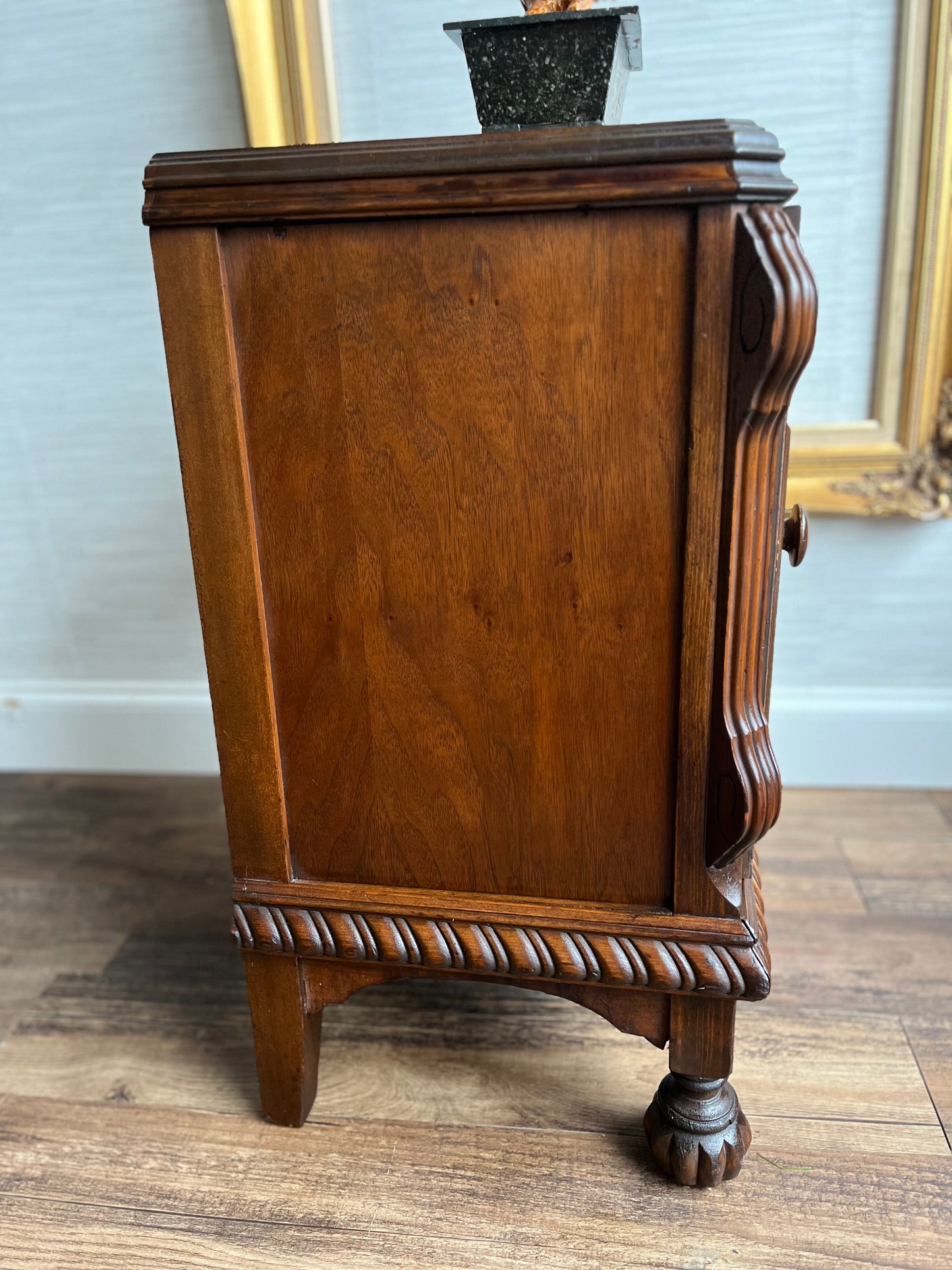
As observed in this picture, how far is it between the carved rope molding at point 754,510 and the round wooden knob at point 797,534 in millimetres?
15

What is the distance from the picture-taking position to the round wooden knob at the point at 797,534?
854mm

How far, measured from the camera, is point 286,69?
1335mm

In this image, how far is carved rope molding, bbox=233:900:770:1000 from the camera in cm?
82

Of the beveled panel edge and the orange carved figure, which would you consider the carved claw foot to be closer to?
the beveled panel edge

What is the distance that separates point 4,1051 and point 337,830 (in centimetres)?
54

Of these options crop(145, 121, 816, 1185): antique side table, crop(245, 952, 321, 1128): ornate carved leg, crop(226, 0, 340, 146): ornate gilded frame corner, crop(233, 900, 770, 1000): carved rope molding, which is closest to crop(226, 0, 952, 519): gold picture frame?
crop(226, 0, 340, 146): ornate gilded frame corner

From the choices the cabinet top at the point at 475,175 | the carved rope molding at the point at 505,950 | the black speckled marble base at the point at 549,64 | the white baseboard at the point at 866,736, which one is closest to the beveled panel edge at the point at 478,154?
the cabinet top at the point at 475,175

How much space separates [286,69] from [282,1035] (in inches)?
47.7

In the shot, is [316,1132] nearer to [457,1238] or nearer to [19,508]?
[457,1238]

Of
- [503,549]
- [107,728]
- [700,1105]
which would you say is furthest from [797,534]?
[107,728]

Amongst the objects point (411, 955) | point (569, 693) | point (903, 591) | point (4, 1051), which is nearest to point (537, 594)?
point (569, 693)

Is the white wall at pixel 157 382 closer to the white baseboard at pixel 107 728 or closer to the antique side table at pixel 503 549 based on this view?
the white baseboard at pixel 107 728

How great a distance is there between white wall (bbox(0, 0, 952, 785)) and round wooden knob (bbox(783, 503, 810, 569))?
64 cm

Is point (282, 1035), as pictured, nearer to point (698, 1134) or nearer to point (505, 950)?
point (505, 950)
